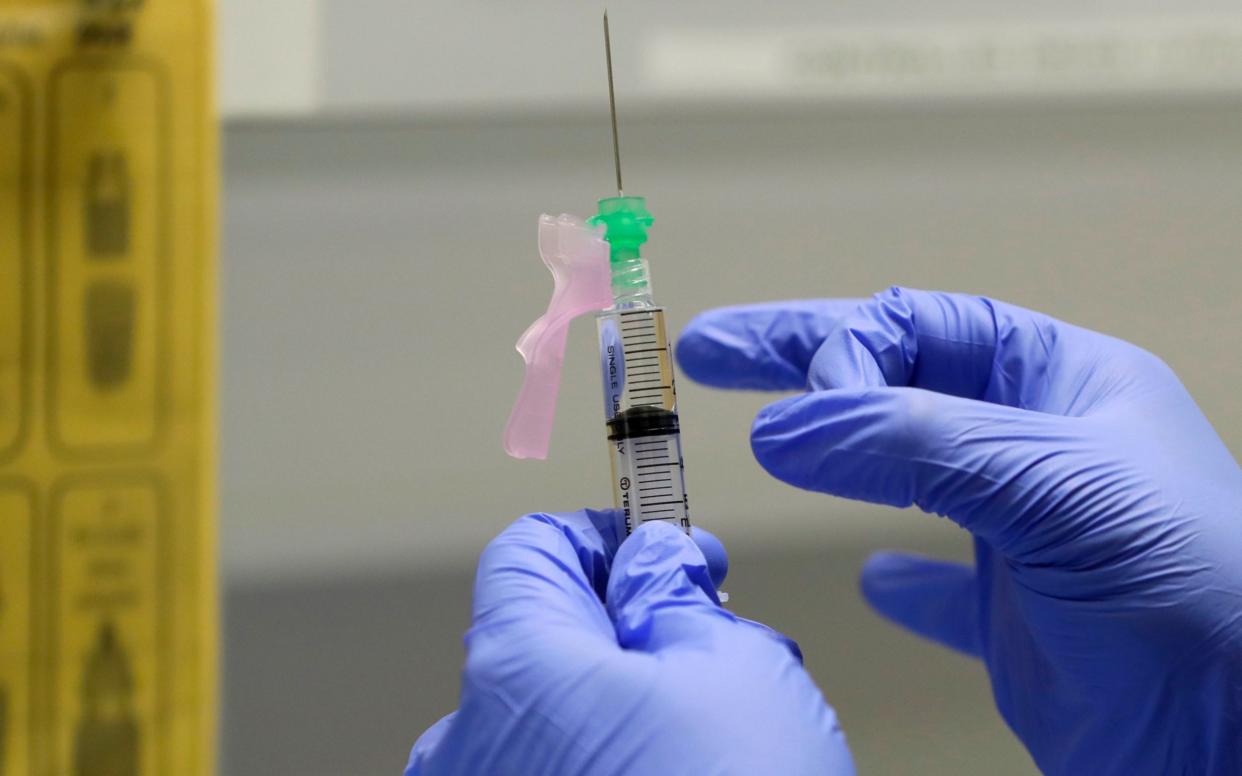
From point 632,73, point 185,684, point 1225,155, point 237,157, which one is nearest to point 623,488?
point 185,684

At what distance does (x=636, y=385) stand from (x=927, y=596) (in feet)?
2.17

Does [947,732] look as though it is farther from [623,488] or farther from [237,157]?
[237,157]

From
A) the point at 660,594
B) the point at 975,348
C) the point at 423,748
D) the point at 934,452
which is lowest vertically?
the point at 423,748

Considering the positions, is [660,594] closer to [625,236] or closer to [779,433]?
[779,433]

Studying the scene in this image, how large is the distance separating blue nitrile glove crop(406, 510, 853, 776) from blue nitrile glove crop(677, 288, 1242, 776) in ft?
0.74

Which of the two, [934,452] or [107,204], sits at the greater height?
[107,204]

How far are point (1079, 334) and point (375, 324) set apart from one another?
970 mm

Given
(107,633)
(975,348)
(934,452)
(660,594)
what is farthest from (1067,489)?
(107,633)

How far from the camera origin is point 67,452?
39 centimetres

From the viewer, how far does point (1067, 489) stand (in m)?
0.84

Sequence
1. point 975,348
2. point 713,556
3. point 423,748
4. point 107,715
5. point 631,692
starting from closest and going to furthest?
point 107,715
point 631,692
point 423,748
point 713,556
point 975,348

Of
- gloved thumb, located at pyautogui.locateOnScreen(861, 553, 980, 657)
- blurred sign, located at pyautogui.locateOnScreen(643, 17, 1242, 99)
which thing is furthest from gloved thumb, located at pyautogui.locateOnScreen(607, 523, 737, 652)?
blurred sign, located at pyautogui.locateOnScreen(643, 17, 1242, 99)

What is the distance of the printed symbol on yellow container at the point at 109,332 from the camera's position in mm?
391

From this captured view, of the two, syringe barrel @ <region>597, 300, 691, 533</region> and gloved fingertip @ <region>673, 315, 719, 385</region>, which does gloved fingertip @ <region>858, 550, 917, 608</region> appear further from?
syringe barrel @ <region>597, 300, 691, 533</region>
